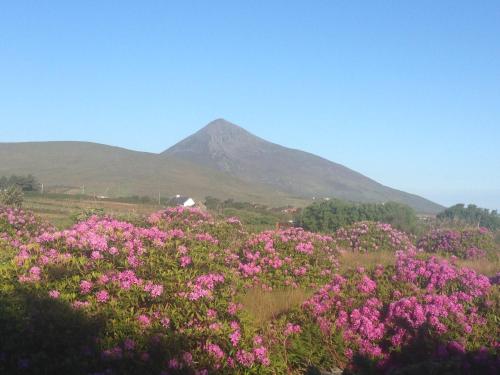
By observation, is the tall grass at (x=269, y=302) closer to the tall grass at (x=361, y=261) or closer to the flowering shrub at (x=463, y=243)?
the tall grass at (x=361, y=261)

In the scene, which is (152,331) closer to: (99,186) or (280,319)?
(280,319)

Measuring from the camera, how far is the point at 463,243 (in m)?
19.0

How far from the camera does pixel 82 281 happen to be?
551 cm

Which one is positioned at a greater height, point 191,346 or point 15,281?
point 15,281

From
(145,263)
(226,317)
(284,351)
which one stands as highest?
(145,263)

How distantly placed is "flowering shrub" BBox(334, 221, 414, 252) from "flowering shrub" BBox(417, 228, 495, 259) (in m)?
1.78

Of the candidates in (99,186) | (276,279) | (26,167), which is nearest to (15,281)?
(276,279)

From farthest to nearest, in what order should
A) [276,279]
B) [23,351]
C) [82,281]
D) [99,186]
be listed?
1. [99,186]
2. [276,279]
3. [82,281]
4. [23,351]

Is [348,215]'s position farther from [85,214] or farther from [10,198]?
[10,198]

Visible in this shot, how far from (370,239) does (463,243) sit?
4061 millimetres

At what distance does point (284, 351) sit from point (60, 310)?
2535mm

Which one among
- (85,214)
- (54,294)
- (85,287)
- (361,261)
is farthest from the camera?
(85,214)

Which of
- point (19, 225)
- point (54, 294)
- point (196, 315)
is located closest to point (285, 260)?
point (196, 315)

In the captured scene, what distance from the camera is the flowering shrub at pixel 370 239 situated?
56.5 feet
